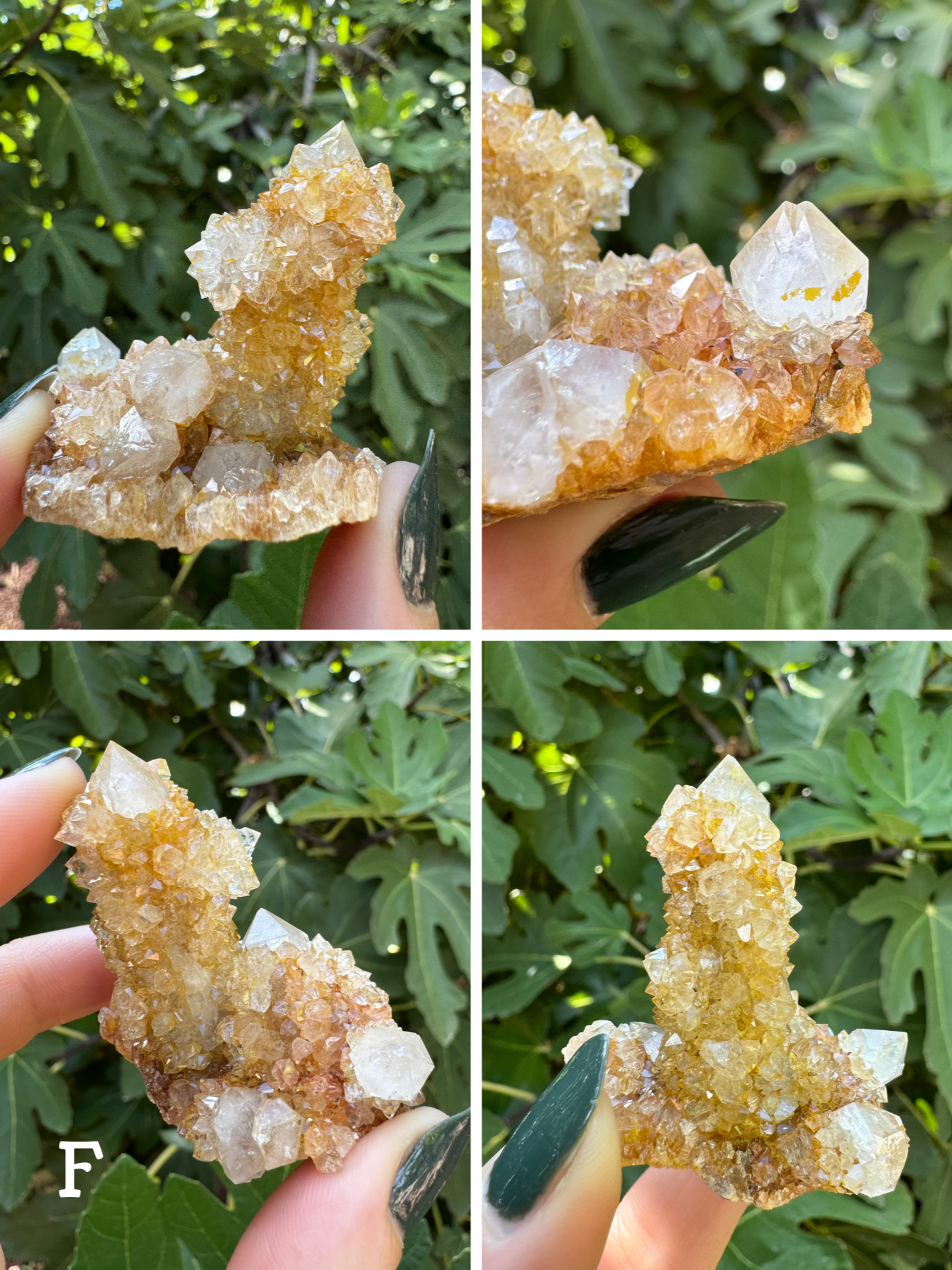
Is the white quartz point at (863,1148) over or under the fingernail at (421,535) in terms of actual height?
under

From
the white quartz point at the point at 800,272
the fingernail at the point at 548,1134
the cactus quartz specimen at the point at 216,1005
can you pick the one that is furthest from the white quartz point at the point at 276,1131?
the white quartz point at the point at 800,272

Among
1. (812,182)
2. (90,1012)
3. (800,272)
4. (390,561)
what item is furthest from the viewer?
(812,182)

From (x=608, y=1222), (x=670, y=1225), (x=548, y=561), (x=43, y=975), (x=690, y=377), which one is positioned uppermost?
(x=690, y=377)

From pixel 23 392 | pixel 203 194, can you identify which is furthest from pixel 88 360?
pixel 203 194

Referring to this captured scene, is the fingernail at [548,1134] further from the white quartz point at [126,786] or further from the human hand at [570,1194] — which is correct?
the white quartz point at [126,786]

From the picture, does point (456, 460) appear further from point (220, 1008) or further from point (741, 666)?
point (220, 1008)

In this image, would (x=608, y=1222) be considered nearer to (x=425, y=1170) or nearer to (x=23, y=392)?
(x=425, y=1170)
